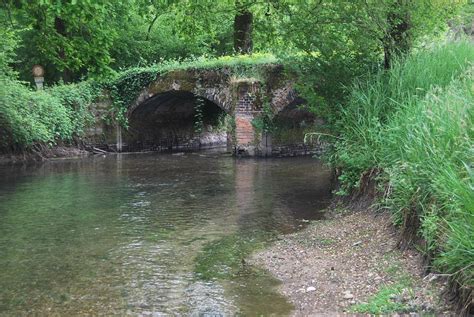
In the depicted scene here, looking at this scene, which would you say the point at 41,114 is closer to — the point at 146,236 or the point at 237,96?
the point at 237,96

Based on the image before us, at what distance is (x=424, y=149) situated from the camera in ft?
19.0

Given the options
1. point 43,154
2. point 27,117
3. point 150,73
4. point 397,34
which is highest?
point 150,73

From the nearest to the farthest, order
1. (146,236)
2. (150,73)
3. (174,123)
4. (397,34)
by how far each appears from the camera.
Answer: (146,236), (397,34), (150,73), (174,123)

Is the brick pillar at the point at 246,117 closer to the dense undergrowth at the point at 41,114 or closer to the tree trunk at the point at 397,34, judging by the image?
the dense undergrowth at the point at 41,114

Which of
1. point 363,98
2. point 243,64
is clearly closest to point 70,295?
point 363,98

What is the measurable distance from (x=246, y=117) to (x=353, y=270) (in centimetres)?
1276

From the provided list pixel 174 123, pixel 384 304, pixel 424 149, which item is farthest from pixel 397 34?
pixel 174 123

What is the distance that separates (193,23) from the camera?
42.2ft

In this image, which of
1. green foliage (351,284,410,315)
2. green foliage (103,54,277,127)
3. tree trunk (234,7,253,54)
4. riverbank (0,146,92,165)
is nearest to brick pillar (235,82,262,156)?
green foliage (103,54,277,127)

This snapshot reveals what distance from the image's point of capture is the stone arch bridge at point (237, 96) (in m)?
18.0

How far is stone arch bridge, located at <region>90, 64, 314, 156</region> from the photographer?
1800cm

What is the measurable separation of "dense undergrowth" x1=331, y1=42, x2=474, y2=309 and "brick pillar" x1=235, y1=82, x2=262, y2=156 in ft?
28.8

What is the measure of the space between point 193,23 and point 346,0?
4307 millimetres

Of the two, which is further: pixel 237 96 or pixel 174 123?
pixel 174 123
